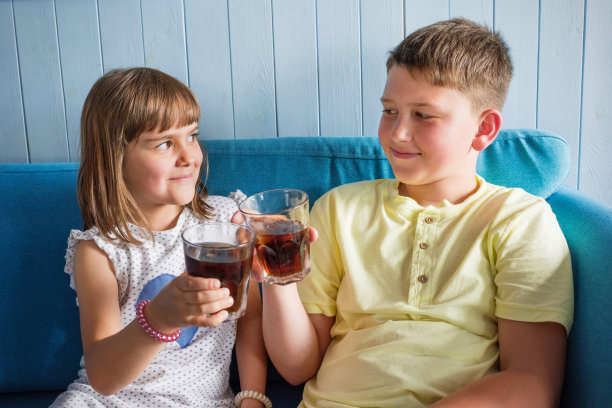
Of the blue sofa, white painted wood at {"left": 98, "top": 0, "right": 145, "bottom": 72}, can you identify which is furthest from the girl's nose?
white painted wood at {"left": 98, "top": 0, "right": 145, "bottom": 72}

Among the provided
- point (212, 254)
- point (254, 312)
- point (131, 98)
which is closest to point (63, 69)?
point (131, 98)

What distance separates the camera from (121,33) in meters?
1.73

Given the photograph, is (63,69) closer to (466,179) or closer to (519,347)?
(466,179)

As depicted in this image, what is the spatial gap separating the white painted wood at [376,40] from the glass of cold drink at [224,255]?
989 mm

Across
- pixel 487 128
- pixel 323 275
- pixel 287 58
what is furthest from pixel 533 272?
pixel 287 58

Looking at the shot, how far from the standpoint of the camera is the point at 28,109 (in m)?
1.80

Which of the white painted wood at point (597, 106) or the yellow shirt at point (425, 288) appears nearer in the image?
the yellow shirt at point (425, 288)

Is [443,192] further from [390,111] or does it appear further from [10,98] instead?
[10,98]

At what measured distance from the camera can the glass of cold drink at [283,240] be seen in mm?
942

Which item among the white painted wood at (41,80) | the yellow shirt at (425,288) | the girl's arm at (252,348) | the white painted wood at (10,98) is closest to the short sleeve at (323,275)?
the yellow shirt at (425,288)

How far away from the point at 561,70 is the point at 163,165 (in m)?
1.33

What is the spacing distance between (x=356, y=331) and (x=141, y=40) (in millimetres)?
1206

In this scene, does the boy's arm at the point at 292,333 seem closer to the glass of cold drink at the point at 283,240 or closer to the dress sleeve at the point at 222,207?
the glass of cold drink at the point at 283,240

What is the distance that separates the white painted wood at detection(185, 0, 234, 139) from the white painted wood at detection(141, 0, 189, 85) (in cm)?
2
